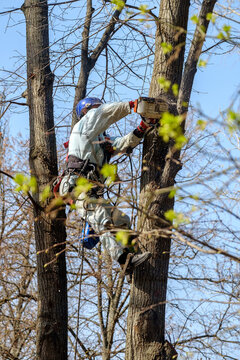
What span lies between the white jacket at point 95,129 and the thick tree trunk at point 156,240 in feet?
1.26

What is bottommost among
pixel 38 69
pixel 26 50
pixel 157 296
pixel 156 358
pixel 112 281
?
pixel 156 358

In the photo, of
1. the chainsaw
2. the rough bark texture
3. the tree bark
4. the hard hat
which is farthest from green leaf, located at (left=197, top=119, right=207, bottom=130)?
the hard hat

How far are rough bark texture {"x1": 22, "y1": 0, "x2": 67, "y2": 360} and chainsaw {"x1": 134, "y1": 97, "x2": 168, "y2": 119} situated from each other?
1.30m

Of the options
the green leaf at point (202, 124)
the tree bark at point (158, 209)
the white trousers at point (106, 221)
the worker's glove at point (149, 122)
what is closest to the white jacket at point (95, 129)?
the worker's glove at point (149, 122)

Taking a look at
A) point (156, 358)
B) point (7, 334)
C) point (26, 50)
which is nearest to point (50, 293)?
point (156, 358)

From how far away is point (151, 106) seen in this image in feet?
13.3

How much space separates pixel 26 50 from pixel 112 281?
4319 millimetres

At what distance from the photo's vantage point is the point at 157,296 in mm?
3867

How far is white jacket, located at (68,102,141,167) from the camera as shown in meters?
4.50

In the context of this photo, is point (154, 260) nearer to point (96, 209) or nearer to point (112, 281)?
point (96, 209)

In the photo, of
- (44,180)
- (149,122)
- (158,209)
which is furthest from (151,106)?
(44,180)

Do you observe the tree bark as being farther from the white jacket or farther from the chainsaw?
the white jacket

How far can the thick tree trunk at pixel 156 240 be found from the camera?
12.4 ft

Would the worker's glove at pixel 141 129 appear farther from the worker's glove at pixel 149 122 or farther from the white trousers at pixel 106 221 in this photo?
the white trousers at pixel 106 221
